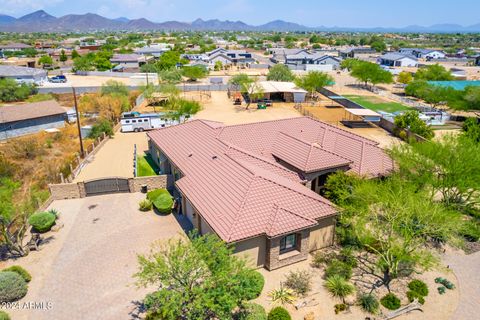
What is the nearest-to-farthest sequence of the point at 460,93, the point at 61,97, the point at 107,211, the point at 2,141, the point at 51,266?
the point at 51,266
the point at 107,211
the point at 2,141
the point at 460,93
the point at 61,97

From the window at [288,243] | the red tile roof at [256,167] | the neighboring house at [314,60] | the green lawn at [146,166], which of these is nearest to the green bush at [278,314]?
the red tile roof at [256,167]

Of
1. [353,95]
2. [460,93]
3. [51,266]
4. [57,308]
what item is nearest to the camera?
[57,308]

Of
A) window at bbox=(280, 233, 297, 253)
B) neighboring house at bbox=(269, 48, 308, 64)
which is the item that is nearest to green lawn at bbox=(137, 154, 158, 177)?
window at bbox=(280, 233, 297, 253)

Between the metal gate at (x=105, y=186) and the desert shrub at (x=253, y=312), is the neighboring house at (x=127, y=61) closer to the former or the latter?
the metal gate at (x=105, y=186)

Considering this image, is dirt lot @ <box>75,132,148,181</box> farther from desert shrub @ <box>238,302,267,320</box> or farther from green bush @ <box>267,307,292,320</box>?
green bush @ <box>267,307,292,320</box>

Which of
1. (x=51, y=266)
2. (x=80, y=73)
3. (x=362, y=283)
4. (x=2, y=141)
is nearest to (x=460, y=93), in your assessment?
(x=362, y=283)

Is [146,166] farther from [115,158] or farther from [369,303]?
[369,303]

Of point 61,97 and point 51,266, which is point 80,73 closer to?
point 61,97
